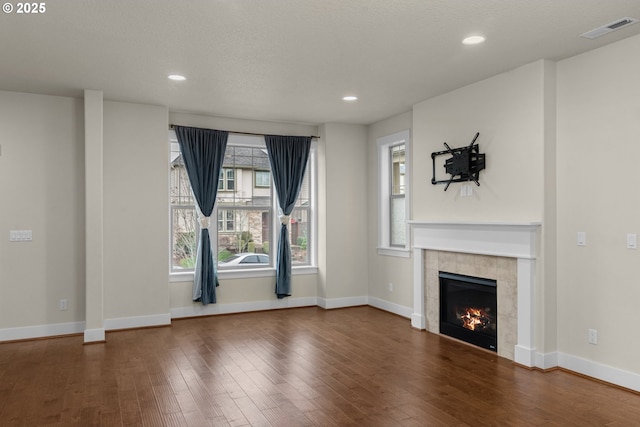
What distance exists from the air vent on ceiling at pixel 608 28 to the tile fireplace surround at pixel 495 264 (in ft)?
5.13

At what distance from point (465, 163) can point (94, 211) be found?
4107 millimetres

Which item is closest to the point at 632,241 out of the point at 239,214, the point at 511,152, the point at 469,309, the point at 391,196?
the point at 511,152

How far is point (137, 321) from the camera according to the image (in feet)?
18.3

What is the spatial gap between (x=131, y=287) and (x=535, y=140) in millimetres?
4786

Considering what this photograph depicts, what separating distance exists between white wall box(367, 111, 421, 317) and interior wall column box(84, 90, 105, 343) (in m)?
3.69

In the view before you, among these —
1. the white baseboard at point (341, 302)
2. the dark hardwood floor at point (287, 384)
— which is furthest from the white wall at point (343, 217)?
the dark hardwood floor at point (287, 384)

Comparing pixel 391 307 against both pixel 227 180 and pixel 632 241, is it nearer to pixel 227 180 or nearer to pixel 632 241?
pixel 227 180

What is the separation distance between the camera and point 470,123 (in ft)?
15.7

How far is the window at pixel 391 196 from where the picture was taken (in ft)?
20.9

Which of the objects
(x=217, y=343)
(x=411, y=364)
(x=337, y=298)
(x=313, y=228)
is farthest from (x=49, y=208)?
(x=411, y=364)

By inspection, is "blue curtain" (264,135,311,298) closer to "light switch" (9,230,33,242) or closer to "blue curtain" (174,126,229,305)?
"blue curtain" (174,126,229,305)

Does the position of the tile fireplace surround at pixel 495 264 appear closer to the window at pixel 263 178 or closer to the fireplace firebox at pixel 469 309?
the fireplace firebox at pixel 469 309

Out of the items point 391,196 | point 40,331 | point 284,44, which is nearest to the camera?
point 284,44

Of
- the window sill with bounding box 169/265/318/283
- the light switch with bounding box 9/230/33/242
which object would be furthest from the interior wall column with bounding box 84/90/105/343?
the window sill with bounding box 169/265/318/283
